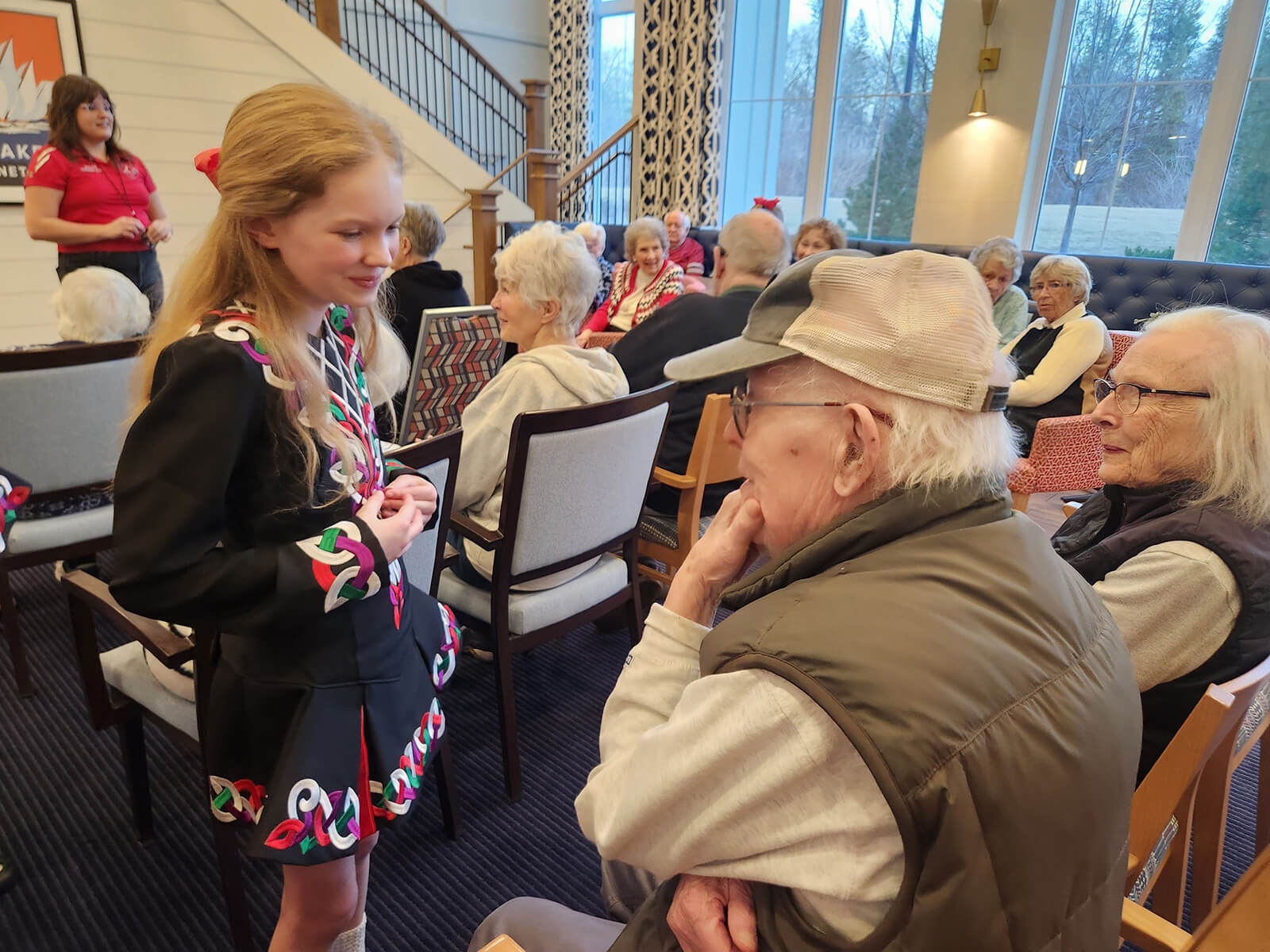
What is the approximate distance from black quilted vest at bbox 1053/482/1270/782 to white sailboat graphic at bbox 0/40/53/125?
5626 mm

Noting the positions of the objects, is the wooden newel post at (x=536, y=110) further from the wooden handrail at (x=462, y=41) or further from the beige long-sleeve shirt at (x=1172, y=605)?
the beige long-sleeve shirt at (x=1172, y=605)

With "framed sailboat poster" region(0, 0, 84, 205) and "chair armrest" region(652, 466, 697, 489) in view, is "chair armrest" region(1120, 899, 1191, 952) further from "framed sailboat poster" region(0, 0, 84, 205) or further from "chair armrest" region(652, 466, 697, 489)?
"framed sailboat poster" region(0, 0, 84, 205)

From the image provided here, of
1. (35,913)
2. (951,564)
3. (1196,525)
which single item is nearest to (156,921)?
(35,913)

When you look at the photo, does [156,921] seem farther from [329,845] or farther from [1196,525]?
[1196,525]

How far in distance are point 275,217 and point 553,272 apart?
1056 mm

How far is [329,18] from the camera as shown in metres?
5.61

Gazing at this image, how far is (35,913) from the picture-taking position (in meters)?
1.48

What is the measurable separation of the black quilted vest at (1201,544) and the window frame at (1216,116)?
15.8 feet

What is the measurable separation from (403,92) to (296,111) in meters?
7.39

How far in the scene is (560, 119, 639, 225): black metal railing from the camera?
7.62 m

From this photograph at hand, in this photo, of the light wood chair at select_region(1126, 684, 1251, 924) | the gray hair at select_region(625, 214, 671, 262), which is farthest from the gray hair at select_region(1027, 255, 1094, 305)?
the light wood chair at select_region(1126, 684, 1251, 924)

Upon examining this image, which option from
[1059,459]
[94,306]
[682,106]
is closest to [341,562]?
[94,306]

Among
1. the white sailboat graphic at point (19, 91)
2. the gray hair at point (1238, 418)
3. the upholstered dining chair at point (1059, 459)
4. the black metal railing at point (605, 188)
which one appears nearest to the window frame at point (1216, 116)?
the upholstered dining chair at point (1059, 459)

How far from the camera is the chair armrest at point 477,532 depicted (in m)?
1.62
